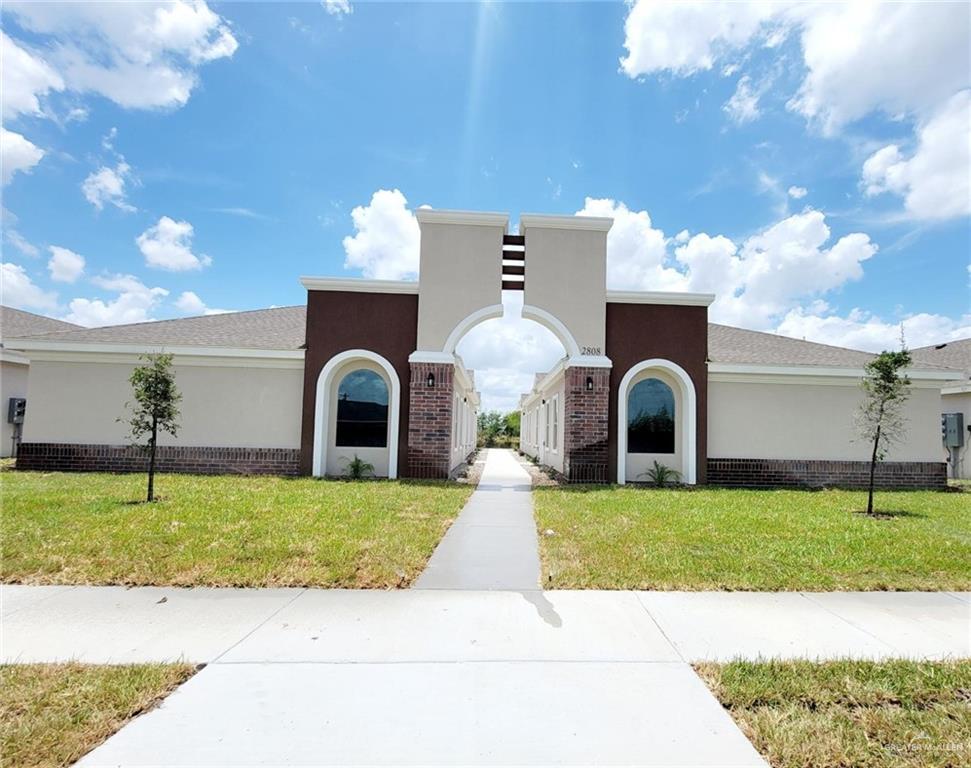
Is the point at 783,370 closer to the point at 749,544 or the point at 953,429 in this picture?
the point at 749,544

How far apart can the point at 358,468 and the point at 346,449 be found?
0.98 metres

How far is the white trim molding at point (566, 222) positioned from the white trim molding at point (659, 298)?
70.0 inches

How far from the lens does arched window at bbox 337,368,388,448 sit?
1440 cm

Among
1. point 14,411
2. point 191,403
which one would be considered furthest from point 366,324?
point 14,411

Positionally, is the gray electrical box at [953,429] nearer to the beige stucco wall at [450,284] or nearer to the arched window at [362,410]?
the beige stucco wall at [450,284]

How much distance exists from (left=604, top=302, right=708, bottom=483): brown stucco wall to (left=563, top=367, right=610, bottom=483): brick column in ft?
1.79

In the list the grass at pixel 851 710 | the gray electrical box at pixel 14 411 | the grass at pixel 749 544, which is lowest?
the grass at pixel 851 710

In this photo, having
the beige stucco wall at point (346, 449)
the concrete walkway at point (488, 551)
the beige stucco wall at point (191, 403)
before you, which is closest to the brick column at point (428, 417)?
the beige stucco wall at point (346, 449)

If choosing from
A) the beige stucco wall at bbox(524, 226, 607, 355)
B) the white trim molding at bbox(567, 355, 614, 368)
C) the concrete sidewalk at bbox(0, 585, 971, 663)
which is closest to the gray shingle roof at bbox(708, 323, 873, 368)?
the white trim molding at bbox(567, 355, 614, 368)

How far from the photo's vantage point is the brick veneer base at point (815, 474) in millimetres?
13992

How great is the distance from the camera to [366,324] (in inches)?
551

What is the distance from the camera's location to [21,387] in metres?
17.5

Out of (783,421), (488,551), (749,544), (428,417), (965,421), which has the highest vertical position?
(965,421)

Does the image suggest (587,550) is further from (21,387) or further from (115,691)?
(21,387)
